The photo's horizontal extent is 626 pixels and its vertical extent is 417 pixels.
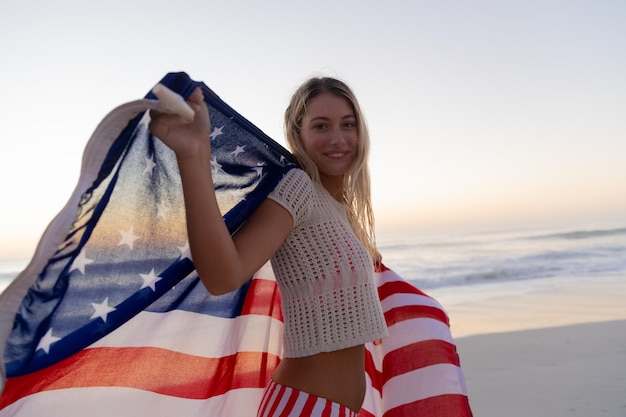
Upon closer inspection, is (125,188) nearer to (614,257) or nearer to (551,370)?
(551,370)

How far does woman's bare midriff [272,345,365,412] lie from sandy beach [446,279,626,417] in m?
3.04

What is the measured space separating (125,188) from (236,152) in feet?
1.87

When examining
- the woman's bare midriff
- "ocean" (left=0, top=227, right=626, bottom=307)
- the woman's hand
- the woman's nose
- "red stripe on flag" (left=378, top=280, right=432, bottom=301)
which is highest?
the woman's nose

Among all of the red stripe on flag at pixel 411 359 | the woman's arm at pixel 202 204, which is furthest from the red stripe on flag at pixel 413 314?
the woman's arm at pixel 202 204

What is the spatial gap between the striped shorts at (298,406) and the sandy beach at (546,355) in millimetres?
3192

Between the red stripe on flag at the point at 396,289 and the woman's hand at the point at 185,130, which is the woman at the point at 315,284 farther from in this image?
the red stripe on flag at the point at 396,289

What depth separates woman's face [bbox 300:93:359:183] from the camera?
93.7 inches

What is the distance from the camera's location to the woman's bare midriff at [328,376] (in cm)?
198

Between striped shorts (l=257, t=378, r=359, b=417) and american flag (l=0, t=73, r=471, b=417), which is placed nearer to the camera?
american flag (l=0, t=73, r=471, b=417)

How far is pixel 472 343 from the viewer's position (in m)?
7.34

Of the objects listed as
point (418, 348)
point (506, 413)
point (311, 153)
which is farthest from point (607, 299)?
point (311, 153)

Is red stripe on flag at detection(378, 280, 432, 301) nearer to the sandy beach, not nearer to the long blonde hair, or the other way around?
the long blonde hair

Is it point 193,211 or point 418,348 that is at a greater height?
point 193,211

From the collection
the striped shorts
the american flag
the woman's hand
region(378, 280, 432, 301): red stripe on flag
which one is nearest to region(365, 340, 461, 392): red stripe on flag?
the american flag
